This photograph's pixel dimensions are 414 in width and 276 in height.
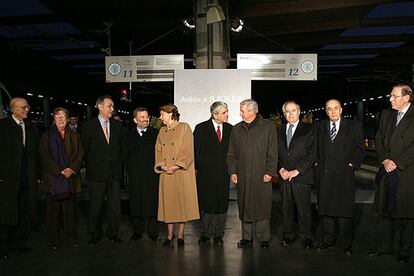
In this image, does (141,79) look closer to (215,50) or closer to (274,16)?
(215,50)

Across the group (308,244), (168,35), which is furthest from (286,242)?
(168,35)

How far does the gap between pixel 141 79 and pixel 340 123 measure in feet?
15.6

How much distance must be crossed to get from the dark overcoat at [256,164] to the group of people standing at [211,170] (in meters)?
0.01

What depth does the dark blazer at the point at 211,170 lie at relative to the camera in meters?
5.06

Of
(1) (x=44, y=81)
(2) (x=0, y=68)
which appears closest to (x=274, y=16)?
(2) (x=0, y=68)

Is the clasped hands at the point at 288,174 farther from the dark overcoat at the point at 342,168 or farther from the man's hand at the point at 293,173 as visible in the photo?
the dark overcoat at the point at 342,168

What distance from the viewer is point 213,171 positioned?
16.7ft

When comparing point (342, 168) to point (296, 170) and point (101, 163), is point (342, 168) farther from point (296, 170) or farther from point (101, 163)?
point (101, 163)

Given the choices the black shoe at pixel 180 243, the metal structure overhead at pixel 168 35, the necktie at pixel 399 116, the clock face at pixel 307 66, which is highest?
the metal structure overhead at pixel 168 35

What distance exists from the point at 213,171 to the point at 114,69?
4518 mm

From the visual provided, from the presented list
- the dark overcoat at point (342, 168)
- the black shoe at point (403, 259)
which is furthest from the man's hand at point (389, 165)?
the black shoe at point (403, 259)

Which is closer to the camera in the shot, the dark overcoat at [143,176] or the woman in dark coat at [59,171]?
the woman in dark coat at [59,171]

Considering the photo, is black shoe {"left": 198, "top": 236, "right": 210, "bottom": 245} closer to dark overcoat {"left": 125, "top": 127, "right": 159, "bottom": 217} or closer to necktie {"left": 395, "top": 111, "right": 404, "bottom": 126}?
dark overcoat {"left": 125, "top": 127, "right": 159, "bottom": 217}

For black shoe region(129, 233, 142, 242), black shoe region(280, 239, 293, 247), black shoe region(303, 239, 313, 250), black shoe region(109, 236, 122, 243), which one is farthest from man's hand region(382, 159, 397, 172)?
black shoe region(109, 236, 122, 243)
